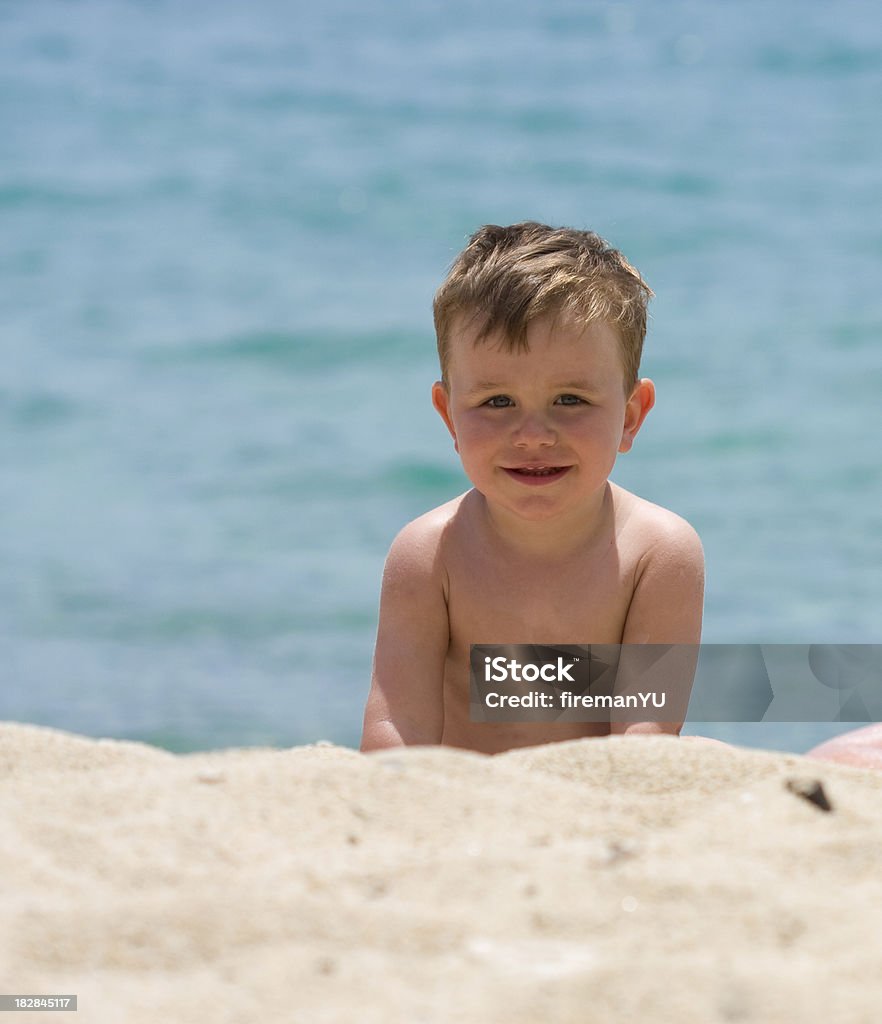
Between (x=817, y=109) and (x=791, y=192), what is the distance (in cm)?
173

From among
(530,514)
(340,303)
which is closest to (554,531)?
(530,514)

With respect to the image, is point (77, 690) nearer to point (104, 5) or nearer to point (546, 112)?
point (546, 112)

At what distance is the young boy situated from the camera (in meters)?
2.81

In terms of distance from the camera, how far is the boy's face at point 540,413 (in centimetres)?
279

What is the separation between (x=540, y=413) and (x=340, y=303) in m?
6.51

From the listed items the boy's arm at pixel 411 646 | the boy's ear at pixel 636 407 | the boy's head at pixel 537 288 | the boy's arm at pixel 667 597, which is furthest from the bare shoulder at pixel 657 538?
the boy's arm at pixel 411 646

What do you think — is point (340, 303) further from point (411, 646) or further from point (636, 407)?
point (411, 646)

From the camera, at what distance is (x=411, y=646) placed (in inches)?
117

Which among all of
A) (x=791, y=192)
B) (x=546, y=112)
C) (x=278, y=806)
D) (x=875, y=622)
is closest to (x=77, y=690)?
(x=875, y=622)

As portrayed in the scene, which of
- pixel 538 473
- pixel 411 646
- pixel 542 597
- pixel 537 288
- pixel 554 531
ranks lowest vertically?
pixel 411 646

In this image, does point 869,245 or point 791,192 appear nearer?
point 869,245

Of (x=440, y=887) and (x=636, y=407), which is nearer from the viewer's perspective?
(x=440, y=887)

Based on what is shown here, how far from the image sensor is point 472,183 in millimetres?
10727

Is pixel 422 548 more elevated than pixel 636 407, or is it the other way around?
pixel 636 407
